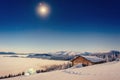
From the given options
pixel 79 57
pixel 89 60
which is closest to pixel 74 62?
pixel 79 57

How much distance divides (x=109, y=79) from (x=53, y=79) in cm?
342

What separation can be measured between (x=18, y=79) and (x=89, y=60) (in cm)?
1979

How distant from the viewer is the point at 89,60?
2791cm

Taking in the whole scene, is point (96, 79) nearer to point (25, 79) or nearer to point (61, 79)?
point (61, 79)

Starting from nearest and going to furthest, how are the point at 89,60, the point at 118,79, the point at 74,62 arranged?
the point at 118,79, the point at 89,60, the point at 74,62

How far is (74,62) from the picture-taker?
30453 mm

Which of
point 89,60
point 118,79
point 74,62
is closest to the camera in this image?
point 118,79

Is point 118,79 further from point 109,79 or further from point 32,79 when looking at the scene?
point 32,79

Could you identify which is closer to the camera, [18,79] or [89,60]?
[18,79]

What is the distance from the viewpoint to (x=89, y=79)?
9828 mm

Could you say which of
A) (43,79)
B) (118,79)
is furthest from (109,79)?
(43,79)

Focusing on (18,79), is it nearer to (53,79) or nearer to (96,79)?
(53,79)

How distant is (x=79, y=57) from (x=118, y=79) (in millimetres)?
19987

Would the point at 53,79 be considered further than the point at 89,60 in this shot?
No
